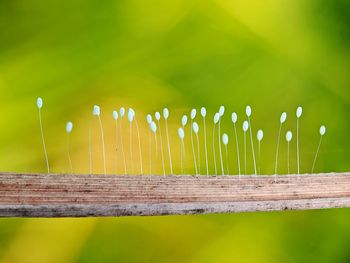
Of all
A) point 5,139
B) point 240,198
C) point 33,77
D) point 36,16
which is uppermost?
point 36,16

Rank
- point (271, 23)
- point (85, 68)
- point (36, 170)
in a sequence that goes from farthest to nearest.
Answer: point (271, 23), point (85, 68), point (36, 170)

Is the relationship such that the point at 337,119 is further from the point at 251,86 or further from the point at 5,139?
the point at 5,139

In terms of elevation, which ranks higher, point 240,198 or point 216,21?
point 216,21

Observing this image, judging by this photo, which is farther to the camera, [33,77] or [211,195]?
[33,77]

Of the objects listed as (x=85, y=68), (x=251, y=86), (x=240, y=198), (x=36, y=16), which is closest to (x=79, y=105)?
(x=85, y=68)

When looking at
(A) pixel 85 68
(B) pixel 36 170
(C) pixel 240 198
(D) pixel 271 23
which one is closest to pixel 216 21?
(D) pixel 271 23

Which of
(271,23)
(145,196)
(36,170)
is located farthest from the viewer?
(271,23)

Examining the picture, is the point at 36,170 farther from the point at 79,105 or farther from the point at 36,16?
the point at 36,16
